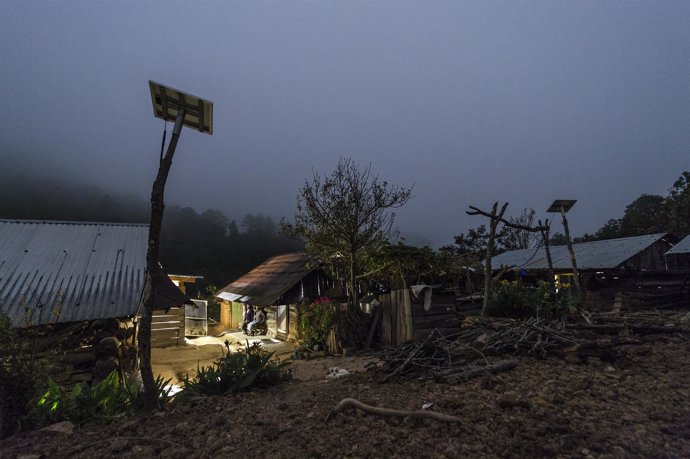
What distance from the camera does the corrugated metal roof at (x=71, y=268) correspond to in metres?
6.79

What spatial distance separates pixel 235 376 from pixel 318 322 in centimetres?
604

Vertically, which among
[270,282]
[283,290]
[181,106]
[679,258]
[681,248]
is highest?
[181,106]

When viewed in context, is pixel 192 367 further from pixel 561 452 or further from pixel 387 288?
pixel 561 452

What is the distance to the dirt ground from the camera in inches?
107

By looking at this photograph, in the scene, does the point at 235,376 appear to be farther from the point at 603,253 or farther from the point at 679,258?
the point at 679,258

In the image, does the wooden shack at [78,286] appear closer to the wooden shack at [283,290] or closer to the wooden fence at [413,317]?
the wooden fence at [413,317]

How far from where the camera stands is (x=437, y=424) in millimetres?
3090

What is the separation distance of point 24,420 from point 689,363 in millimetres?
8656

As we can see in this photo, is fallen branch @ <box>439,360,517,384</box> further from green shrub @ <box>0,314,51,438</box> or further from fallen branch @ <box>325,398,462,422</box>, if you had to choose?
green shrub @ <box>0,314,51,438</box>

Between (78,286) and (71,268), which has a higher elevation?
(71,268)

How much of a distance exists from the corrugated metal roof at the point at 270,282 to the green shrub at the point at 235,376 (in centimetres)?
789

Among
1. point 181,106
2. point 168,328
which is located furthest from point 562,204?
point 168,328

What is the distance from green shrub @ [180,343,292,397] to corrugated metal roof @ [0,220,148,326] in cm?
341

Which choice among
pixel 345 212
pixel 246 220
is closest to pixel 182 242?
pixel 246 220
